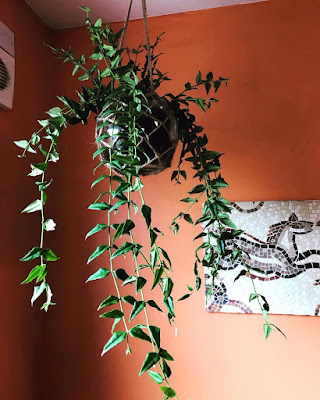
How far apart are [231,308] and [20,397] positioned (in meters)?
0.90

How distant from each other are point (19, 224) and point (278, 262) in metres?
1.04

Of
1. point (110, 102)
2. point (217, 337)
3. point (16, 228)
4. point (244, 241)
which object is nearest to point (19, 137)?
point (16, 228)

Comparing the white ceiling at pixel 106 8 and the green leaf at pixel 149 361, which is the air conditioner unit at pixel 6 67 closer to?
the white ceiling at pixel 106 8

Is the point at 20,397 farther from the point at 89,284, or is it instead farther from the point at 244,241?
the point at 244,241

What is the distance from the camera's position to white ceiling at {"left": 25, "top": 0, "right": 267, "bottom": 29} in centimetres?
174

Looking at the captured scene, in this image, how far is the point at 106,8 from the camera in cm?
178

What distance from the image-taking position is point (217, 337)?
1.56 meters

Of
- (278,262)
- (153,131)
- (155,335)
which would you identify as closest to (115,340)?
(155,335)

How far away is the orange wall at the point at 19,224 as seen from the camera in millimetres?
1475

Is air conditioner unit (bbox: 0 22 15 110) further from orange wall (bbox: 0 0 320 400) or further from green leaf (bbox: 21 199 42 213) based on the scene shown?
green leaf (bbox: 21 199 42 213)

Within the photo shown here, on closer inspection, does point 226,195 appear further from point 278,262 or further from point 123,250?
point 123,250

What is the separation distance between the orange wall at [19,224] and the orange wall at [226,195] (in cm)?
2

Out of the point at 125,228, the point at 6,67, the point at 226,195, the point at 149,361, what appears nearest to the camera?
the point at 149,361

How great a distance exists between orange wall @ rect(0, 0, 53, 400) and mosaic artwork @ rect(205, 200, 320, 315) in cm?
75
